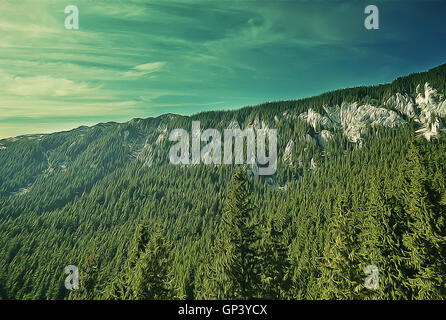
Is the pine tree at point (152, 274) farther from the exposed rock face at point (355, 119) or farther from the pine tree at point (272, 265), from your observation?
the exposed rock face at point (355, 119)

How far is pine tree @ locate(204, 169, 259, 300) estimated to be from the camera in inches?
637

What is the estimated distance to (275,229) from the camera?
20.7m

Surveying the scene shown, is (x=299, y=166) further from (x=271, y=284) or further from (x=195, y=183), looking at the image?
(x=271, y=284)

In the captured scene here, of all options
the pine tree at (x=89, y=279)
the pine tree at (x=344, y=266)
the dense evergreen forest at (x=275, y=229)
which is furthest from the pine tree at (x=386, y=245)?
the pine tree at (x=89, y=279)

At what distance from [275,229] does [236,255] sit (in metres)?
5.89

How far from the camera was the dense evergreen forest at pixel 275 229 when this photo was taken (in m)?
16.4

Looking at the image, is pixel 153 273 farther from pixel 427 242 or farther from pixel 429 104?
pixel 429 104

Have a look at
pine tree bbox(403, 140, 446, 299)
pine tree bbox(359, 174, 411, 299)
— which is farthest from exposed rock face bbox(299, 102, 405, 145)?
pine tree bbox(403, 140, 446, 299)

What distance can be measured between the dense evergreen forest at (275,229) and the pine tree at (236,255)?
0.25 feet

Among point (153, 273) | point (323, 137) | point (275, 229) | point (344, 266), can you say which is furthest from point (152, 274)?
point (323, 137)

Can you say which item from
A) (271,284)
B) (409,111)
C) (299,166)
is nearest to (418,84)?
(409,111)
